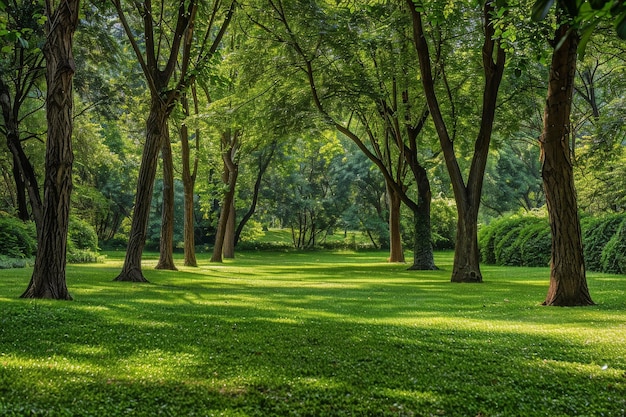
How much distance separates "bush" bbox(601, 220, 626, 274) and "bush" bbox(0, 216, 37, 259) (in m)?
21.2

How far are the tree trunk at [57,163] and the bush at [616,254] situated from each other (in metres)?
16.4

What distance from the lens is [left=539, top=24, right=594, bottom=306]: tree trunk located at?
896 cm

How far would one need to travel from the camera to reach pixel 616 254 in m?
17.6

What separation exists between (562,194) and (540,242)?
14.7 meters

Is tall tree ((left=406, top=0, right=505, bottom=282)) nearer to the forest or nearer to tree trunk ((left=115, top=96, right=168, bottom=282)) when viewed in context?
the forest

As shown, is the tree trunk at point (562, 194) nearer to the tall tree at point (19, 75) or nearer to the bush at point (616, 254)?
the bush at point (616, 254)

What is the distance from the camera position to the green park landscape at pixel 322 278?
13.4ft

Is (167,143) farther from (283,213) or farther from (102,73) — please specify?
(283,213)

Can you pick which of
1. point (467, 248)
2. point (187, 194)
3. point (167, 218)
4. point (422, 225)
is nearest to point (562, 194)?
point (467, 248)

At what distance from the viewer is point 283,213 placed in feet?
166

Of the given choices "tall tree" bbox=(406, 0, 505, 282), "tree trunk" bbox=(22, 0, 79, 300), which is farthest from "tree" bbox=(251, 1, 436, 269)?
"tree trunk" bbox=(22, 0, 79, 300)

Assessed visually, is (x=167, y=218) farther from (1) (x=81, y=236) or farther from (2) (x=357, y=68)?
(1) (x=81, y=236)

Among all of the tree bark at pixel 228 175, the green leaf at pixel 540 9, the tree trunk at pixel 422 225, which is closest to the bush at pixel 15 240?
the tree bark at pixel 228 175

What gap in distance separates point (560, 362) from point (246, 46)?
17.4 meters
